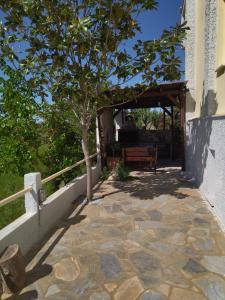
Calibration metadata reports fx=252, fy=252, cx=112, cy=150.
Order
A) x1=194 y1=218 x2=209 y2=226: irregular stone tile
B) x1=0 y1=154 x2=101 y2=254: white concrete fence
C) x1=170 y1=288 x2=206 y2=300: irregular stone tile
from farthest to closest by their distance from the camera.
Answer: x1=194 y1=218 x2=209 y2=226: irregular stone tile < x1=0 y1=154 x2=101 y2=254: white concrete fence < x1=170 y1=288 x2=206 y2=300: irregular stone tile

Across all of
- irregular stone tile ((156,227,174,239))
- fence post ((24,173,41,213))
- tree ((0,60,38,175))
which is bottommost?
irregular stone tile ((156,227,174,239))

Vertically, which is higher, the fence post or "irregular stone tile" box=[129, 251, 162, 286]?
the fence post

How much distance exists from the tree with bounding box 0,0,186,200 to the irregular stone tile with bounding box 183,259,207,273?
407 cm

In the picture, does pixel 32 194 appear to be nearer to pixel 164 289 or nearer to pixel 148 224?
pixel 148 224

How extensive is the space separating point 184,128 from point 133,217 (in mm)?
5349

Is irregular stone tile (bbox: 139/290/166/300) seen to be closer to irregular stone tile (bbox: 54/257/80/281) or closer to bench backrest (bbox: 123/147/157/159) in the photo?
irregular stone tile (bbox: 54/257/80/281)

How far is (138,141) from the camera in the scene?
47.6ft

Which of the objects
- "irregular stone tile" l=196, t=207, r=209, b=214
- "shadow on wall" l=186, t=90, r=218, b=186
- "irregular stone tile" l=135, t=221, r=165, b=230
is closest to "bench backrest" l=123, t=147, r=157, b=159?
"shadow on wall" l=186, t=90, r=218, b=186

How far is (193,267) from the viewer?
3.48 meters

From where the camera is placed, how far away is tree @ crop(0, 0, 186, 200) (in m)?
5.30

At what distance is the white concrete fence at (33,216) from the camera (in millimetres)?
3706

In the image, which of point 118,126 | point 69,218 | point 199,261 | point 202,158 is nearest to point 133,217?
point 69,218

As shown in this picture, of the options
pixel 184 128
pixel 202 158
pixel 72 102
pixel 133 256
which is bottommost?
pixel 133 256

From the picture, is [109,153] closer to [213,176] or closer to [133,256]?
[213,176]
